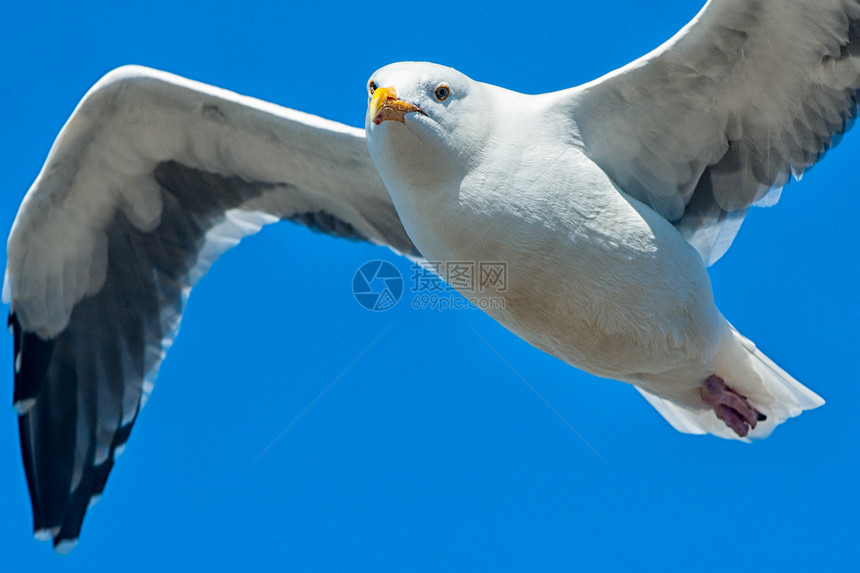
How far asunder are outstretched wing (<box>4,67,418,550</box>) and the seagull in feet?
0.03

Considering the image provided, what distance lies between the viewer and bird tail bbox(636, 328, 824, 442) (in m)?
5.34

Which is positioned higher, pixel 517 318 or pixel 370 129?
pixel 370 129

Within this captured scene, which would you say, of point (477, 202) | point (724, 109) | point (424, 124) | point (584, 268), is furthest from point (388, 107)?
point (724, 109)

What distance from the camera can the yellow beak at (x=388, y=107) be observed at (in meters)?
4.36

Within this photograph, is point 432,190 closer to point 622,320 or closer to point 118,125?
point 622,320

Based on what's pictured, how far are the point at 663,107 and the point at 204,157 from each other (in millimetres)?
2162

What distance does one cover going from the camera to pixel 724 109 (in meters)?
5.04

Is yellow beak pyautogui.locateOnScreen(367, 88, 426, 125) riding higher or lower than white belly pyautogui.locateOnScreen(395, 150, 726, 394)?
higher

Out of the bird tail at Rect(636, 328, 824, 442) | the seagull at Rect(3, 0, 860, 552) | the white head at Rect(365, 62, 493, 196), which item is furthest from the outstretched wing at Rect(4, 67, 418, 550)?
the bird tail at Rect(636, 328, 824, 442)

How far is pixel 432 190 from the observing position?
4543 mm

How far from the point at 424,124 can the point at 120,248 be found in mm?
2175

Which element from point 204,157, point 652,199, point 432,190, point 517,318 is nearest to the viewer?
point 432,190

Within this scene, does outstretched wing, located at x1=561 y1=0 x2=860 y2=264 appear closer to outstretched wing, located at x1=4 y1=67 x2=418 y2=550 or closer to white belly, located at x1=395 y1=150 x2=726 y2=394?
white belly, located at x1=395 y1=150 x2=726 y2=394

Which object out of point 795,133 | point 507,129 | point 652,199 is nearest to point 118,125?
point 507,129
